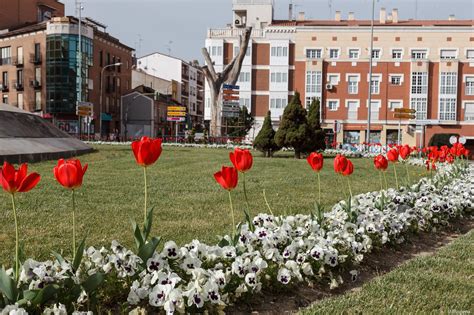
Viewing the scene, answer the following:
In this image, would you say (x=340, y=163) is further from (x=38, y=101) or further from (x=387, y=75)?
(x=38, y=101)

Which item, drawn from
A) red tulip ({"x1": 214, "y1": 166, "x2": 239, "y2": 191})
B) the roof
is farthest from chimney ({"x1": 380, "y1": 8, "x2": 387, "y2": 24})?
red tulip ({"x1": 214, "y1": 166, "x2": 239, "y2": 191})

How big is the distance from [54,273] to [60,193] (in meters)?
6.55

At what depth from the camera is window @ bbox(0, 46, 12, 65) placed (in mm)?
63594

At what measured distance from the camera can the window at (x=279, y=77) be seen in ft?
192

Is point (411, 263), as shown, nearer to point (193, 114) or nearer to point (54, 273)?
point (54, 273)

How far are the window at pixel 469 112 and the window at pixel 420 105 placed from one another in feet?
14.2

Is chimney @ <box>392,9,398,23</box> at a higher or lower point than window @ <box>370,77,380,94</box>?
higher

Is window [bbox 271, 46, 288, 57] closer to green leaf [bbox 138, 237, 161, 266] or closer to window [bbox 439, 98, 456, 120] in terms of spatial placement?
window [bbox 439, 98, 456, 120]

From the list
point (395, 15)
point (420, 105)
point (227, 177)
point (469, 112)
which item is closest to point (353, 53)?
point (395, 15)

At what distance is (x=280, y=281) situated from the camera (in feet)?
12.7

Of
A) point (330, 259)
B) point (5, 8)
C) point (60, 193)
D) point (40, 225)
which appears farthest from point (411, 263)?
point (5, 8)

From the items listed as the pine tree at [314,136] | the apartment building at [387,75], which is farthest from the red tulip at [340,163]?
the apartment building at [387,75]

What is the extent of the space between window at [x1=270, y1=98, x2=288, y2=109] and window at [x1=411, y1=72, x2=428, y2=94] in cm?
1392

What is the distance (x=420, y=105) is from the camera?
55.0 m
